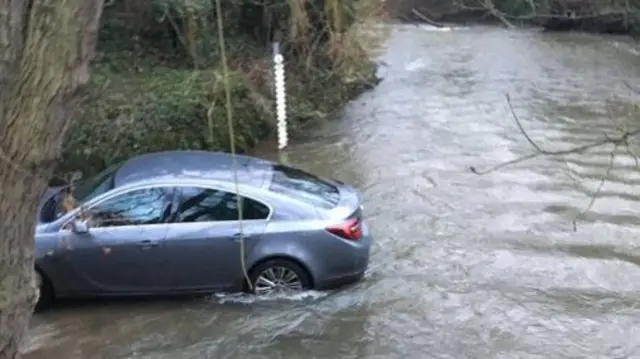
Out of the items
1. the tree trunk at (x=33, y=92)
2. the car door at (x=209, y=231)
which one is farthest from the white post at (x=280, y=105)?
the tree trunk at (x=33, y=92)

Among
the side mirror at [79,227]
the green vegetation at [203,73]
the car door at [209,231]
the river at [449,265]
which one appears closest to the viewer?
the side mirror at [79,227]

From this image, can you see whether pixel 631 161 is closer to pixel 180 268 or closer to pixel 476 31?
pixel 180 268

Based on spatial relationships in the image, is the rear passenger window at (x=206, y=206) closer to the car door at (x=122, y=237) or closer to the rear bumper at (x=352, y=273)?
the car door at (x=122, y=237)

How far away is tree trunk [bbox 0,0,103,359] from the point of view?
117 inches

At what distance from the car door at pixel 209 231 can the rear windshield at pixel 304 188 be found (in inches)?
17.5

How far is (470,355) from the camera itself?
945 cm

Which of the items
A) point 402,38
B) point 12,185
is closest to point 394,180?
point 12,185

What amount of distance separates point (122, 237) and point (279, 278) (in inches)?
67.2

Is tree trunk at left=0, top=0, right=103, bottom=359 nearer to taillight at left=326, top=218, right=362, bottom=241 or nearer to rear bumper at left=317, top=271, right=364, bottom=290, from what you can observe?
taillight at left=326, top=218, right=362, bottom=241

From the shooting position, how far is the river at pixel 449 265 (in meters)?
9.70

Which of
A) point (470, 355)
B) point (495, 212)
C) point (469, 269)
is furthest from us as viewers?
point (495, 212)

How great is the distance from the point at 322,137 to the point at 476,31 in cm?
2250

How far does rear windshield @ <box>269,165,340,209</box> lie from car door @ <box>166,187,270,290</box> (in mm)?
445

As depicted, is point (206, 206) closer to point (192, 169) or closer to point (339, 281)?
point (192, 169)
